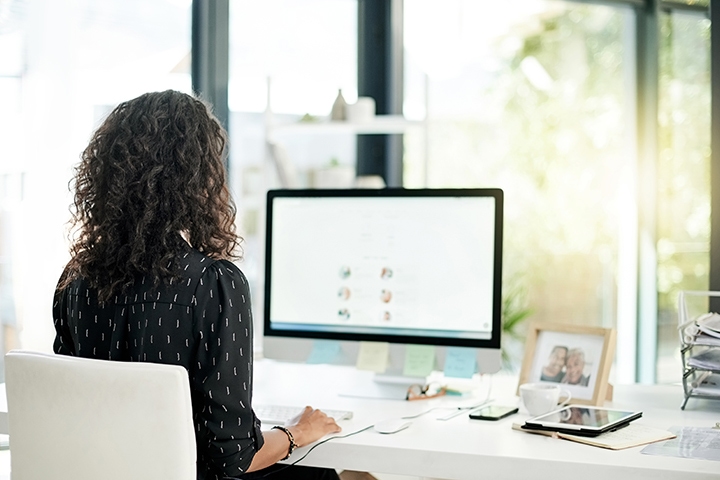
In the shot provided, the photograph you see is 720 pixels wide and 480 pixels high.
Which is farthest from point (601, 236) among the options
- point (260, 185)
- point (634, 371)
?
point (260, 185)

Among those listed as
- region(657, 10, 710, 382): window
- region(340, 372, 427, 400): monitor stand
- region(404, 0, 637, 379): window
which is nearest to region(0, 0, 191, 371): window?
region(340, 372, 427, 400): monitor stand

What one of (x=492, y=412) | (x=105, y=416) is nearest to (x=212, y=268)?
(x=105, y=416)

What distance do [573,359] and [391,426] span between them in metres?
0.47

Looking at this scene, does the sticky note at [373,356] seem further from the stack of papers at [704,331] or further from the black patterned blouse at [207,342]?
the stack of papers at [704,331]

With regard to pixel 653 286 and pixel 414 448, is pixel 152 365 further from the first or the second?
pixel 653 286

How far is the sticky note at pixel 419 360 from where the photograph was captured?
5.71 ft

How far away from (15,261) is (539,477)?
68.3 inches

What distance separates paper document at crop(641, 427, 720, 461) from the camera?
128cm

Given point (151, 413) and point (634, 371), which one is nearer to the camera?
point (151, 413)

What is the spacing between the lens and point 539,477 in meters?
A: 1.26

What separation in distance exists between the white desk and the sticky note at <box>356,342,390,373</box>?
A: 0.27ft

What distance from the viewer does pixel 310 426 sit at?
1.39 m

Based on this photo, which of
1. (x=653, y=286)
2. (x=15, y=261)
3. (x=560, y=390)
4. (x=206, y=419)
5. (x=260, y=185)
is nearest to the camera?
(x=206, y=419)

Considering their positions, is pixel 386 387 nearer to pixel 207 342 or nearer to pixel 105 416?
pixel 207 342
